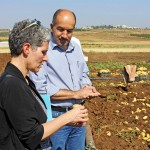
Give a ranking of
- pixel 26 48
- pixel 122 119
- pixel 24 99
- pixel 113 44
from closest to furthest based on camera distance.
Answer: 1. pixel 24 99
2. pixel 26 48
3. pixel 122 119
4. pixel 113 44

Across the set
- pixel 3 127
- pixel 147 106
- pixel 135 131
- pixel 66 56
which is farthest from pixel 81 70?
pixel 147 106

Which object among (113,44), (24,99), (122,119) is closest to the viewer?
(24,99)

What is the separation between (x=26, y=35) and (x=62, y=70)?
129cm

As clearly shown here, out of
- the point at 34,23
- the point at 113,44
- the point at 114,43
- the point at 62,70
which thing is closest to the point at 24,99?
the point at 34,23

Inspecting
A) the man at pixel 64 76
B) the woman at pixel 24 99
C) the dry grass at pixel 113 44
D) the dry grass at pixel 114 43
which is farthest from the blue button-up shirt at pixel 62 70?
the dry grass at pixel 114 43

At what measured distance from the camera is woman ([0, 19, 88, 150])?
241 centimetres

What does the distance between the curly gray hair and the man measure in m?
1.01

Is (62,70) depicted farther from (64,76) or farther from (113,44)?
(113,44)

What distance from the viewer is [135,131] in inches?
293

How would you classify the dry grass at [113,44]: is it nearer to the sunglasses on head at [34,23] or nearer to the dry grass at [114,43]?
the dry grass at [114,43]

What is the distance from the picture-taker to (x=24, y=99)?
2.44 meters

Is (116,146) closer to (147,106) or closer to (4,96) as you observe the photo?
(147,106)

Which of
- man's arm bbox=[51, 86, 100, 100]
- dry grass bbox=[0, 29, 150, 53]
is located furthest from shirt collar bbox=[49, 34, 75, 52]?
dry grass bbox=[0, 29, 150, 53]

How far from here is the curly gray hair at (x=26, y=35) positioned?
2572mm
